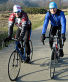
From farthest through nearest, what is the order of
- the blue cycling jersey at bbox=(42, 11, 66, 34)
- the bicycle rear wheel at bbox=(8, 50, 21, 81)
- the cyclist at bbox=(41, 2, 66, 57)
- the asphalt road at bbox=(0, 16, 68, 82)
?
the blue cycling jersey at bbox=(42, 11, 66, 34) → the cyclist at bbox=(41, 2, 66, 57) → the asphalt road at bbox=(0, 16, 68, 82) → the bicycle rear wheel at bbox=(8, 50, 21, 81)

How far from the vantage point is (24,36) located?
5.71 metres

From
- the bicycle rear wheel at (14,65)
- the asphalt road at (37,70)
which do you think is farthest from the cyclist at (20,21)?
the asphalt road at (37,70)

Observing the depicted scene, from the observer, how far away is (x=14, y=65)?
195 inches

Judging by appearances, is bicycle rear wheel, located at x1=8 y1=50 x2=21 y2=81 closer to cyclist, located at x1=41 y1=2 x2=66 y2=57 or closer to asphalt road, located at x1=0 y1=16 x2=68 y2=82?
asphalt road, located at x1=0 y1=16 x2=68 y2=82

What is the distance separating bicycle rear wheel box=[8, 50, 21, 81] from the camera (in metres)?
4.80

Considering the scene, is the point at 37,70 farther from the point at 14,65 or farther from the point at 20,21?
the point at 20,21

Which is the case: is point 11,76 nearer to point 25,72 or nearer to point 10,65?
point 10,65


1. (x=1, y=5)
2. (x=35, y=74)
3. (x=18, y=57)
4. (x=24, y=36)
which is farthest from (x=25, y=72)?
(x=1, y=5)

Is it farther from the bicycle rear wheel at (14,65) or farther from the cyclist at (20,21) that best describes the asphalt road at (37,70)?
the cyclist at (20,21)

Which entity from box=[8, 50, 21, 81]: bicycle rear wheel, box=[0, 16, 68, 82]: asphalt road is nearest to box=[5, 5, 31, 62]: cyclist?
box=[8, 50, 21, 81]: bicycle rear wheel

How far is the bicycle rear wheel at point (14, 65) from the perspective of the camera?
480cm

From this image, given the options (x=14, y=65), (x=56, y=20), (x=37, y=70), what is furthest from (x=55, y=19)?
(x=14, y=65)

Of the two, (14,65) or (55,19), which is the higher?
(55,19)

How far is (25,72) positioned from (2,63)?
1.14 meters
